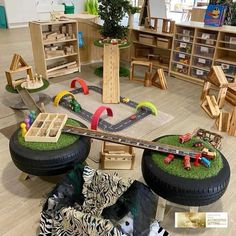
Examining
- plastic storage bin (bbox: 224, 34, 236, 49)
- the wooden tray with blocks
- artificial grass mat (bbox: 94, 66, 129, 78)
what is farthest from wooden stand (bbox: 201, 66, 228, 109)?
the wooden tray with blocks

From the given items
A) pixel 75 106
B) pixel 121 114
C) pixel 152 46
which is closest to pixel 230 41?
pixel 152 46

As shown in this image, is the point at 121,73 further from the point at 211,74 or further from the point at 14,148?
the point at 14,148

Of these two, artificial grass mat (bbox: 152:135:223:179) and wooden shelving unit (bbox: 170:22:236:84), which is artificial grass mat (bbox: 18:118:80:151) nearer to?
artificial grass mat (bbox: 152:135:223:179)

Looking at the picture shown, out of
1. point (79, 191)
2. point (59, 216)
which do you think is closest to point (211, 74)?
point (79, 191)

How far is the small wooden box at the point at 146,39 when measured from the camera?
4.16 meters

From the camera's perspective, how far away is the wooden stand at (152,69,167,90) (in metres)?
3.50

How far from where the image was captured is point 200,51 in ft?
12.1

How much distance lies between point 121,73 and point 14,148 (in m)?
2.73

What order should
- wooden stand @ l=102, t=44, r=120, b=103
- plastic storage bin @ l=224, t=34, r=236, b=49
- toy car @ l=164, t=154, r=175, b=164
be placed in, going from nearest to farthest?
toy car @ l=164, t=154, r=175, b=164 < wooden stand @ l=102, t=44, r=120, b=103 < plastic storage bin @ l=224, t=34, r=236, b=49

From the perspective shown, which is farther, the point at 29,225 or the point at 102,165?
the point at 102,165

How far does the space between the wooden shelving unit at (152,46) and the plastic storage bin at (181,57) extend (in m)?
0.14

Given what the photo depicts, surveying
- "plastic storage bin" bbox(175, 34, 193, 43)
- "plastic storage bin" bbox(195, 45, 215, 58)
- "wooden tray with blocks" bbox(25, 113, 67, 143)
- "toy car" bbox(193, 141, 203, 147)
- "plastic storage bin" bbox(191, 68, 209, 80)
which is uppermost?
→ "plastic storage bin" bbox(175, 34, 193, 43)

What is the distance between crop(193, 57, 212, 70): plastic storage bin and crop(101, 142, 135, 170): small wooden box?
2.24 meters

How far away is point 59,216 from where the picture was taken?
1.32 meters
